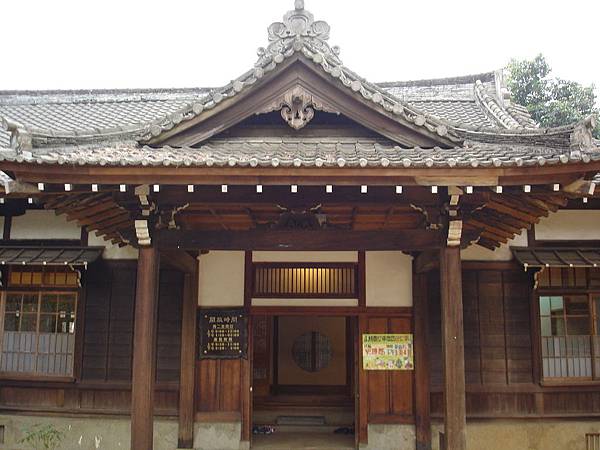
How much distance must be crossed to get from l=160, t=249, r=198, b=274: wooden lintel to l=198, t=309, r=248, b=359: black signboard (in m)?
0.93

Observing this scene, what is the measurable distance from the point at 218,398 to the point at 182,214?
12.9 ft

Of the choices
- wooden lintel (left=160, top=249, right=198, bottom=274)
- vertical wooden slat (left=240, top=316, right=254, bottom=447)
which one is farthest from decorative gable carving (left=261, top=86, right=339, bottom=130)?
vertical wooden slat (left=240, top=316, right=254, bottom=447)

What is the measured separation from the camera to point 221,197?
7.13m

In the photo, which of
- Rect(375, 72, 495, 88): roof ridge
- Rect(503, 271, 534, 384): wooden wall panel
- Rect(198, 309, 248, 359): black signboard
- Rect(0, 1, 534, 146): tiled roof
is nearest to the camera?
Rect(0, 1, 534, 146): tiled roof

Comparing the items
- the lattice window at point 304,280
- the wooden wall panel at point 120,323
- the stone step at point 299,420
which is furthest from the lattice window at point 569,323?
the wooden wall panel at point 120,323

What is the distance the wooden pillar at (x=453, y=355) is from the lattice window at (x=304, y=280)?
330cm

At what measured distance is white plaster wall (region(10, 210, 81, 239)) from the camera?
412 inches

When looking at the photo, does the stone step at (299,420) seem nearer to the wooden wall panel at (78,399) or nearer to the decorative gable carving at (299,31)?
the wooden wall panel at (78,399)

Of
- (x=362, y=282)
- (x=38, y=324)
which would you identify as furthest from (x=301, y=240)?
(x=38, y=324)

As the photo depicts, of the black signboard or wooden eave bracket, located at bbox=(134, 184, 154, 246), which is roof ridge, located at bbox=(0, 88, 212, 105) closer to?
the black signboard

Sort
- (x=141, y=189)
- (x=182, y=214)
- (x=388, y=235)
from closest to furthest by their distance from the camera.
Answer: (x=141, y=189), (x=388, y=235), (x=182, y=214)

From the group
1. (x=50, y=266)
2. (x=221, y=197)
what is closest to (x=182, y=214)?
(x=221, y=197)

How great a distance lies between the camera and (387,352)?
33.5 feet

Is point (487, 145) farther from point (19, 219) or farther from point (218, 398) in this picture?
point (19, 219)
